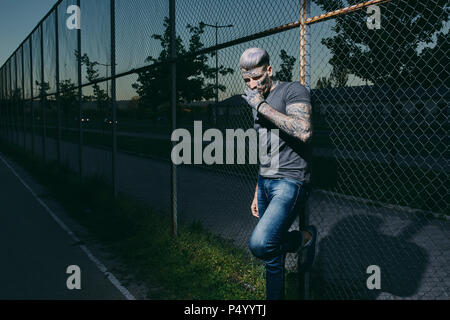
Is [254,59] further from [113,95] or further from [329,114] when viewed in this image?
[113,95]

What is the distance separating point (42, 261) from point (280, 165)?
11.6 ft

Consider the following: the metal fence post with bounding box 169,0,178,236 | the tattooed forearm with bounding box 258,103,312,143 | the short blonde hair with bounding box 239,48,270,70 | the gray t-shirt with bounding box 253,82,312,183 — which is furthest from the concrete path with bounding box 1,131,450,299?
the short blonde hair with bounding box 239,48,270,70

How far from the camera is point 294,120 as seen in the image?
2.63m

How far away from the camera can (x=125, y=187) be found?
34.8 feet

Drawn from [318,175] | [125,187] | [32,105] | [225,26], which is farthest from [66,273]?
[32,105]

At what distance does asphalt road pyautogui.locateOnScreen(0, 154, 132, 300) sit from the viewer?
4047 mm

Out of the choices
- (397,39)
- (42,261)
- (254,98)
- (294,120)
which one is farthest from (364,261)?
(397,39)

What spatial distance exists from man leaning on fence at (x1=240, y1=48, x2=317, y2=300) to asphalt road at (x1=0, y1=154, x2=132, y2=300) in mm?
1839

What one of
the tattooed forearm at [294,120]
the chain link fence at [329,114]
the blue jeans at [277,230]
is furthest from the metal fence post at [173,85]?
the tattooed forearm at [294,120]

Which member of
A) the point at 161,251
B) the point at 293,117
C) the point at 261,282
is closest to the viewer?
the point at 293,117

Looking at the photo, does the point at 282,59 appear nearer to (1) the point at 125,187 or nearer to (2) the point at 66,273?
(2) the point at 66,273

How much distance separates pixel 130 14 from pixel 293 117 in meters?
5.70

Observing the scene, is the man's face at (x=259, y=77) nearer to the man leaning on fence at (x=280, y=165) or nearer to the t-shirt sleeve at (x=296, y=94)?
the man leaning on fence at (x=280, y=165)
